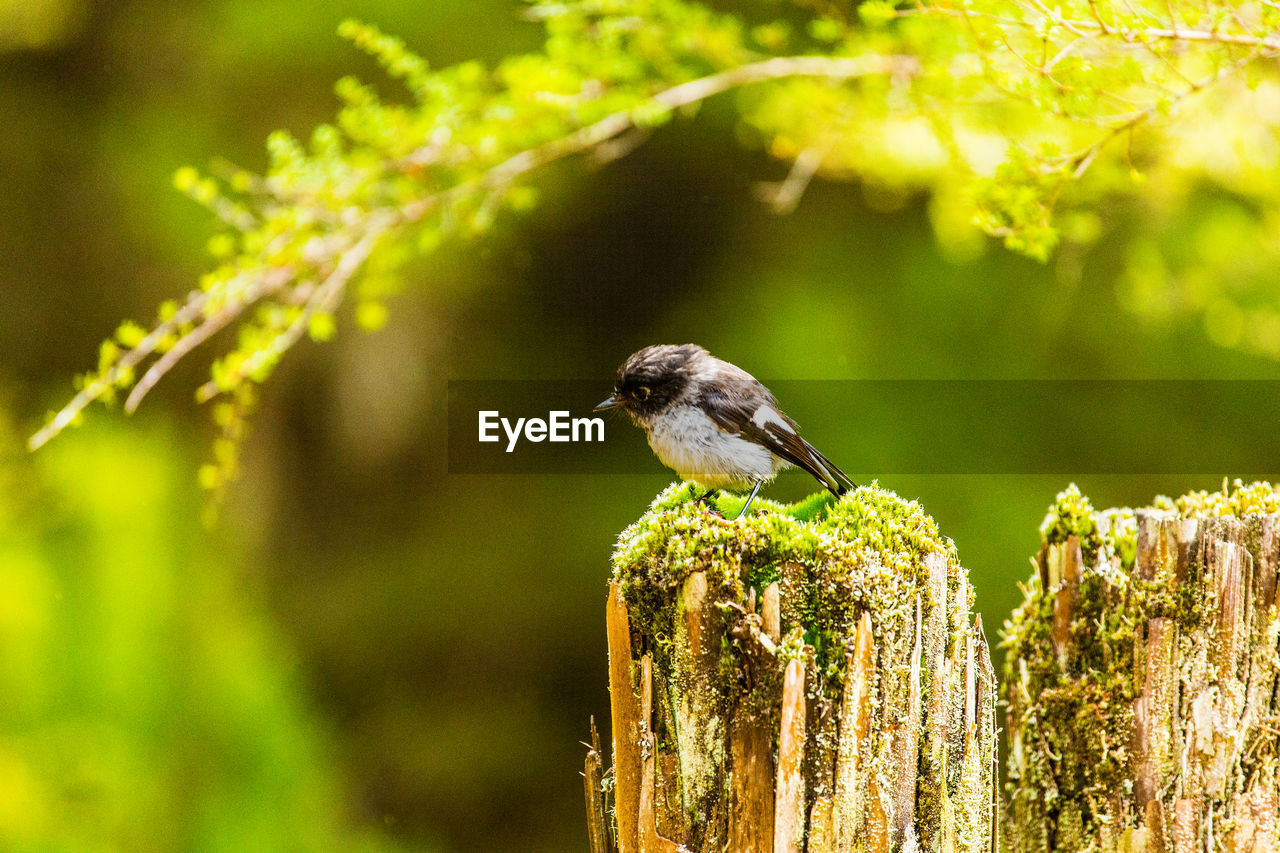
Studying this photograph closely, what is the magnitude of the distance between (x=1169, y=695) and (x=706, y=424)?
0.70 metres

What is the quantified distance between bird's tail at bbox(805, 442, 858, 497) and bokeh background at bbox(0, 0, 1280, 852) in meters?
0.65

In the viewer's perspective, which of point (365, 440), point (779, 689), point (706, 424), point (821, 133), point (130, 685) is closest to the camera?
point (779, 689)

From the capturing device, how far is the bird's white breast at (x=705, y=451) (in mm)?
1339

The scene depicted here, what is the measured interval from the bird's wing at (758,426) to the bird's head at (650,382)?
4 cm

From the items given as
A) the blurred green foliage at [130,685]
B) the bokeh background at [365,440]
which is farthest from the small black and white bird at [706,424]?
the blurred green foliage at [130,685]

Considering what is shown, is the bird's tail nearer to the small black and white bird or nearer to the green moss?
the small black and white bird

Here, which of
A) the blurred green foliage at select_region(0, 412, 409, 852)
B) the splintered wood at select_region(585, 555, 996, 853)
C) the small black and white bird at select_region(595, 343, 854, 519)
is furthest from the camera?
the blurred green foliage at select_region(0, 412, 409, 852)

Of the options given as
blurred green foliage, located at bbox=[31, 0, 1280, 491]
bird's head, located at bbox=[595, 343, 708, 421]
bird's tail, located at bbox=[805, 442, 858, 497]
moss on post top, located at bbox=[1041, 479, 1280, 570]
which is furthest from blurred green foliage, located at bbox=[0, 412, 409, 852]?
moss on post top, located at bbox=[1041, 479, 1280, 570]

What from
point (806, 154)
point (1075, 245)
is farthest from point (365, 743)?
point (1075, 245)

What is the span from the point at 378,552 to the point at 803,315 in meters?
1.54

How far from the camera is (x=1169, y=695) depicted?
4.11ft

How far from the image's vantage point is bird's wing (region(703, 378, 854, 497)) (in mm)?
1378

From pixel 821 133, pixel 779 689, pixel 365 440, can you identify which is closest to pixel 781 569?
pixel 779 689

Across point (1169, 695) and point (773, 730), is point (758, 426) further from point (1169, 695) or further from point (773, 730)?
point (1169, 695)
